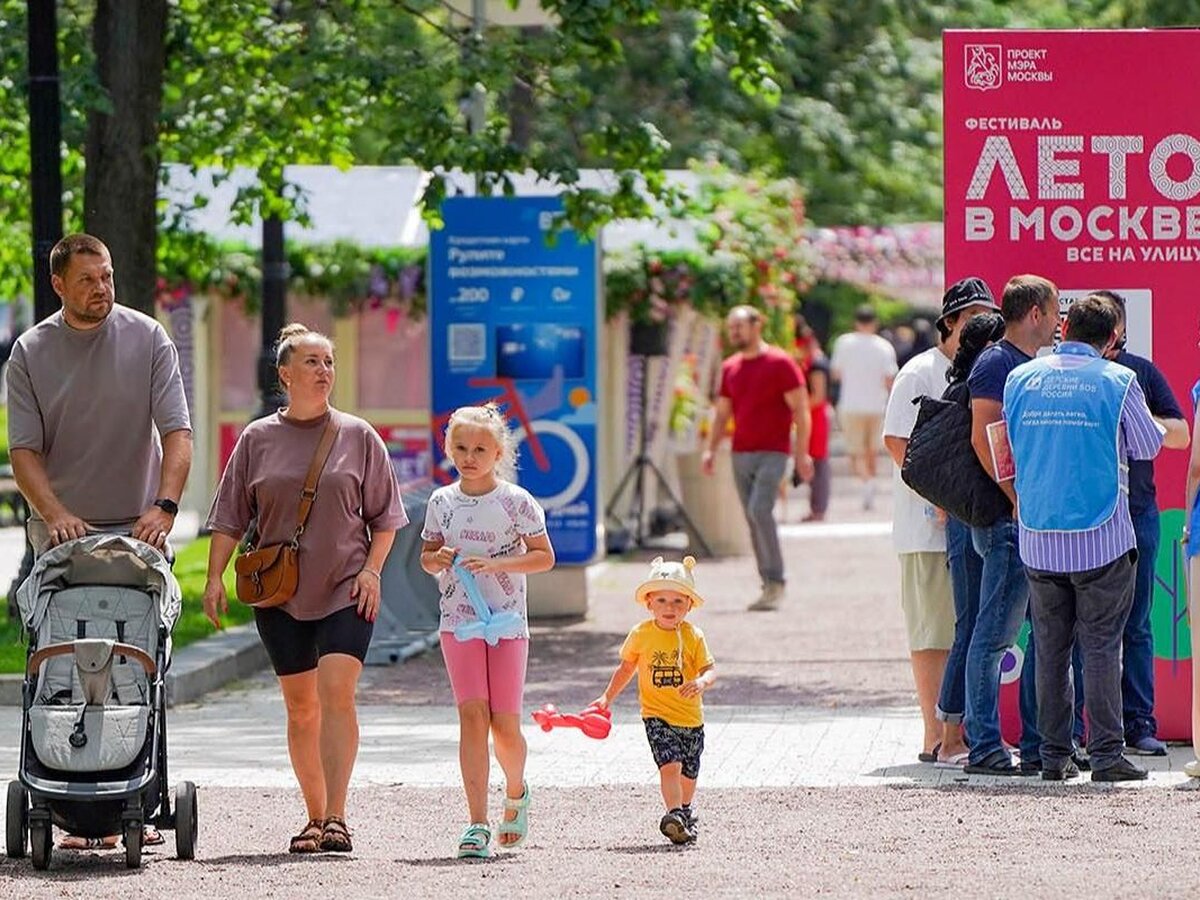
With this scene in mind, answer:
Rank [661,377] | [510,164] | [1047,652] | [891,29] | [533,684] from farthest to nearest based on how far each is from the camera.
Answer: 1. [891,29]
2. [661,377]
3. [510,164]
4. [533,684]
5. [1047,652]

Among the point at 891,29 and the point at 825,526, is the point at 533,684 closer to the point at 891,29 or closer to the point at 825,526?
the point at 825,526

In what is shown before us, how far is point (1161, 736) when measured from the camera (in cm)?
1112

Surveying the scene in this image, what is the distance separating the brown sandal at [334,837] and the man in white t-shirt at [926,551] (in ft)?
9.49

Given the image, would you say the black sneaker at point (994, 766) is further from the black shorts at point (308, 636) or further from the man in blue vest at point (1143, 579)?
the black shorts at point (308, 636)

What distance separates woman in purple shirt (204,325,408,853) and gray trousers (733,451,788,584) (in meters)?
8.82

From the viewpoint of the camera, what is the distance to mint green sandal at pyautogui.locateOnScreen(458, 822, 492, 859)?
8.54 meters

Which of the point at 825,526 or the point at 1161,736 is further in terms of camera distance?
the point at 825,526

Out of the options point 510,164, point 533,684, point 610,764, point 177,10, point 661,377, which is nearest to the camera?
point 610,764

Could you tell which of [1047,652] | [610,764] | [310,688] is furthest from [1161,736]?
[310,688]

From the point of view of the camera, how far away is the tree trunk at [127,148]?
51.3 feet

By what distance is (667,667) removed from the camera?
8.73 m

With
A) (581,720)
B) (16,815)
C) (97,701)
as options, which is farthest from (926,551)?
(16,815)

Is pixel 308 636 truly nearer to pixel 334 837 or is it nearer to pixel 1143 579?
pixel 334 837

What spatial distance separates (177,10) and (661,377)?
6955 millimetres
